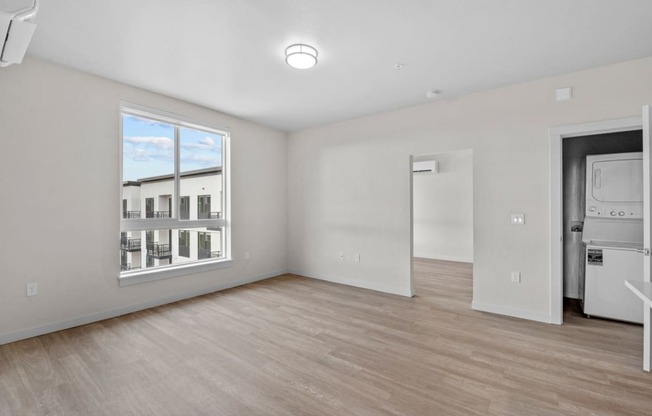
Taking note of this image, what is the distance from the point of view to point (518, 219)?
11.0 feet

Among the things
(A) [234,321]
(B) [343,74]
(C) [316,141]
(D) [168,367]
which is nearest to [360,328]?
(A) [234,321]

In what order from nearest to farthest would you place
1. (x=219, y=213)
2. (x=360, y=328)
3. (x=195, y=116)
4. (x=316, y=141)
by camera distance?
1. (x=360, y=328)
2. (x=195, y=116)
3. (x=219, y=213)
4. (x=316, y=141)

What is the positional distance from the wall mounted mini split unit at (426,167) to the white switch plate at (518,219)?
139 inches

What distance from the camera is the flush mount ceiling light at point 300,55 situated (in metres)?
2.59

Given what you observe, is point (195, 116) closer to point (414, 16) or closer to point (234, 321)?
point (234, 321)

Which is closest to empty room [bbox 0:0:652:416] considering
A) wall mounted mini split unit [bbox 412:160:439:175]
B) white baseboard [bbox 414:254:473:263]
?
white baseboard [bbox 414:254:473:263]

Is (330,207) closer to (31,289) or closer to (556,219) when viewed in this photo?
(556,219)

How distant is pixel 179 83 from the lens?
133 inches

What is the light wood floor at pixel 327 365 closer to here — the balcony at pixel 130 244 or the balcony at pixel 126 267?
the balcony at pixel 126 267

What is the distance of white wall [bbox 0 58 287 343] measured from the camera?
8.79 feet

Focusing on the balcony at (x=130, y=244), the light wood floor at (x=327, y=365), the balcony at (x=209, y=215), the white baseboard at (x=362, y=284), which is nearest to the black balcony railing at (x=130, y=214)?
the balcony at (x=130, y=244)

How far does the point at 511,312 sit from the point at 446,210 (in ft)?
11.9

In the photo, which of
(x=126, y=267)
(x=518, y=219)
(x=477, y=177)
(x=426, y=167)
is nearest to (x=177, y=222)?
(x=126, y=267)

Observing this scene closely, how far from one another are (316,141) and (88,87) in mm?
3134
